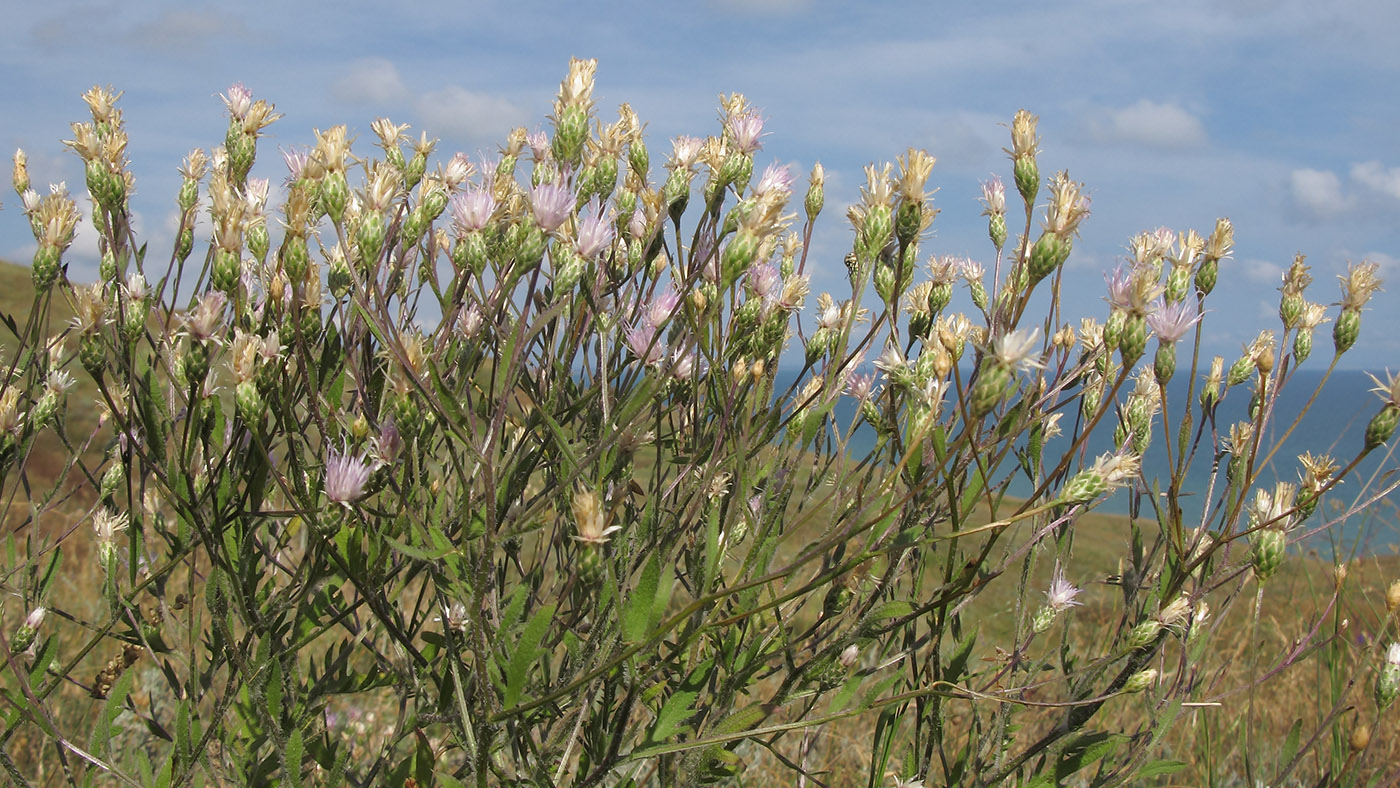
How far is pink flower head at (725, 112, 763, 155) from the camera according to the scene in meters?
1.57

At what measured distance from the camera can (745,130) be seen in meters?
1.57

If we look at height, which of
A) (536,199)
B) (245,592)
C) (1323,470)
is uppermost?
(536,199)

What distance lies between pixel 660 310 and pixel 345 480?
2.00 feet

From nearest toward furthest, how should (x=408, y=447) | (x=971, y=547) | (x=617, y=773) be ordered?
1. (x=408, y=447)
2. (x=617, y=773)
3. (x=971, y=547)

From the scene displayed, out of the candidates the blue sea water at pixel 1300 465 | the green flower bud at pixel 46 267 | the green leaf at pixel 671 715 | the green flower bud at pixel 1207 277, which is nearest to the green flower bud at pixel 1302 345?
the blue sea water at pixel 1300 465

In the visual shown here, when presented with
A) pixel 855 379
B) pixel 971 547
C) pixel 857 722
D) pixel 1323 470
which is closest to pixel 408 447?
pixel 855 379

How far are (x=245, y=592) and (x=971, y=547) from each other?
4.13 meters

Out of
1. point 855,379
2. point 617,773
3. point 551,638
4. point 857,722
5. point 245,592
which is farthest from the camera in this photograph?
point 857,722

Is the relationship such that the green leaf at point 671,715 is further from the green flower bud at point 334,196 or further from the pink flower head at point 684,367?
the green flower bud at point 334,196

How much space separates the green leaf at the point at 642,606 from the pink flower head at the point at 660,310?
54cm

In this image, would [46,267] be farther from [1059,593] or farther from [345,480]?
[1059,593]

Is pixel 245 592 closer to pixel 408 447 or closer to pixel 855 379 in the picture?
pixel 408 447

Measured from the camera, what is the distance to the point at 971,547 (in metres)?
4.89

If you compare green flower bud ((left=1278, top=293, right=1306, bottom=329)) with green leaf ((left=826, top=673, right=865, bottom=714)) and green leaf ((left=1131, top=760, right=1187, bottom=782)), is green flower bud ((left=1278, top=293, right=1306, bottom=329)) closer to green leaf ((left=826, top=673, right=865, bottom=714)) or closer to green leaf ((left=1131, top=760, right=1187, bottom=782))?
green leaf ((left=1131, top=760, right=1187, bottom=782))
